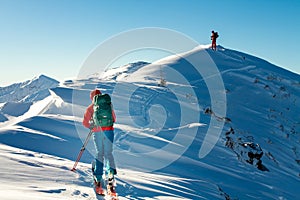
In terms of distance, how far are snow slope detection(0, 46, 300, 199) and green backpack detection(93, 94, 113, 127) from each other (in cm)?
153

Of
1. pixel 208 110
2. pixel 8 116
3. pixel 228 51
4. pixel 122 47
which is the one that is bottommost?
pixel 8 116

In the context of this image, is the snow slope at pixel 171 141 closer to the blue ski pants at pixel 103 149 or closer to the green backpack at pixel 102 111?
the blue ski pants at pixel 103 149

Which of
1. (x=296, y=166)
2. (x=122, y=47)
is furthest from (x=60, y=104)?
(x=296, y=166)

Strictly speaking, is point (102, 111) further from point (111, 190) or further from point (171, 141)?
point (171, 141)

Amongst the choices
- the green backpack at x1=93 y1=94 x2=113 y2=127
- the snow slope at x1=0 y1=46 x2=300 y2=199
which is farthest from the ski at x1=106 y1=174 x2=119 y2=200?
the green backpack at x1=93 y1=94 x2=113 y2=127

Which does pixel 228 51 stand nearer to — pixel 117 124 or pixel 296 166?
pixel 296 166

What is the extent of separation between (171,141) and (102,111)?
784 centimetres

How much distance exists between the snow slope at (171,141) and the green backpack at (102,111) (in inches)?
60.4

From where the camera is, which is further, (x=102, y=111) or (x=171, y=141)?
(x=171, y=141)

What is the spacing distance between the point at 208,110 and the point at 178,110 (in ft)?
7.53

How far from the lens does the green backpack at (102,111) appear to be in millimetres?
6973

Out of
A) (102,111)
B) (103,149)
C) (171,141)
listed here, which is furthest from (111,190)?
(171,141)

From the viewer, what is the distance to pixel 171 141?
567 inches

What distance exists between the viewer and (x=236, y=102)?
23.5 m
